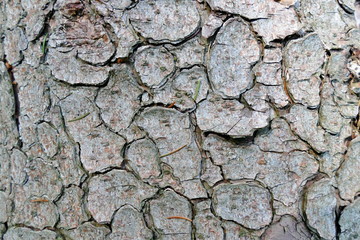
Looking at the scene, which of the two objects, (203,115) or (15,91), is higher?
(15,91)

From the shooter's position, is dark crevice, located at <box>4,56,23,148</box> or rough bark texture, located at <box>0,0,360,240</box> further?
dark crevice, located at <box>4,56,23,148</box>

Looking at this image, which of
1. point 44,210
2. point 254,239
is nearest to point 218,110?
point 254,239

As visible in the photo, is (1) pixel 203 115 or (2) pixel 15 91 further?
(2) pixel 15 91

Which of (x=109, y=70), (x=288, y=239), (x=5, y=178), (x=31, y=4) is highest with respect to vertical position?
(x=31, y=4)

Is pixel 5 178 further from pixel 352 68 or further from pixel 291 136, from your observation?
pixel 352 68

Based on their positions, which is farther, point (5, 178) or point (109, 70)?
point (5, 178)

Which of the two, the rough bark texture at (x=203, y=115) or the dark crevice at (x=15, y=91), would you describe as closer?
the rough bark texture at (x=203, y=115)

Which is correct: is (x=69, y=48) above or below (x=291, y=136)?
above
